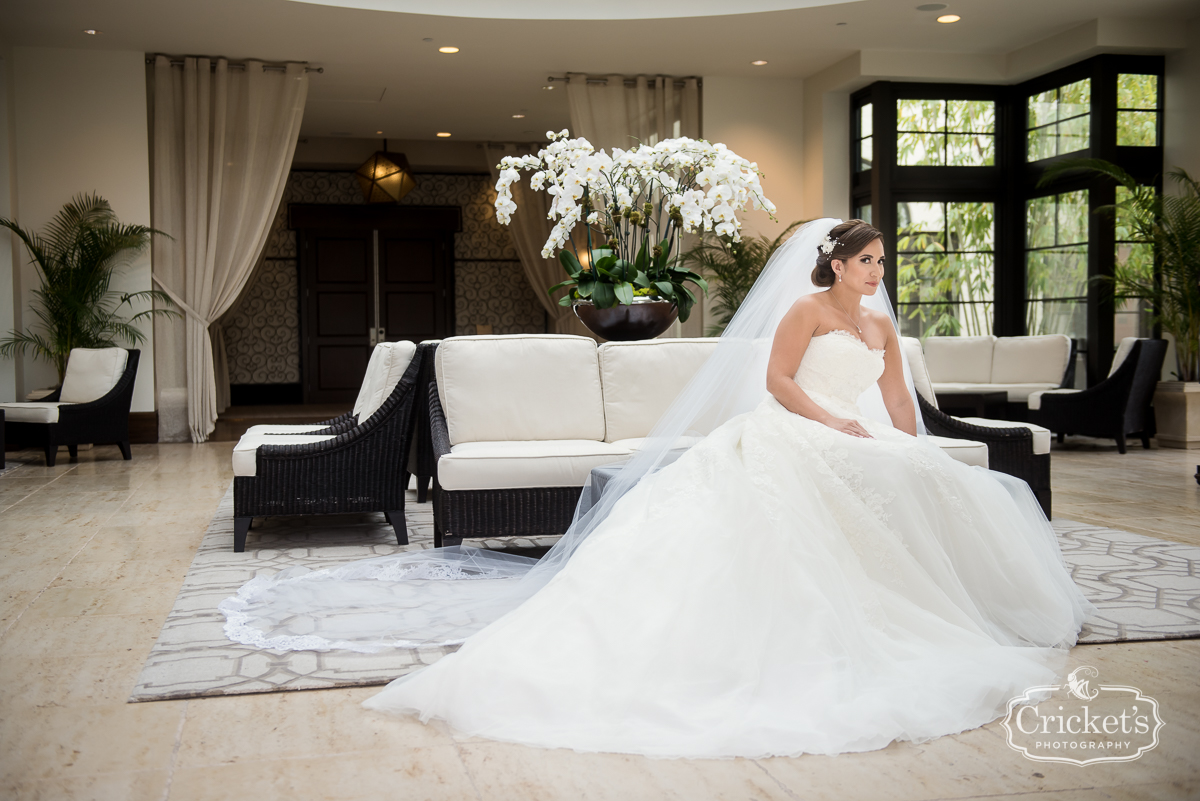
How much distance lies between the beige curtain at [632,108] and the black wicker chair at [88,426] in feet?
15.1

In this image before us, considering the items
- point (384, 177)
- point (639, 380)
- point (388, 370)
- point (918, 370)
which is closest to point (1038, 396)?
point (918, 370)

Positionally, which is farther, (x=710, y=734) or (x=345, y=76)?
(x=345, y=76)

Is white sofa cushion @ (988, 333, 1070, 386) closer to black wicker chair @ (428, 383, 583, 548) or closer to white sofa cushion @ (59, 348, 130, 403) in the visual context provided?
black wicker chair @ (428, 383, 583, 548)

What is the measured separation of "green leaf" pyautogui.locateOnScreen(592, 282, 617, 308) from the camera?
13.9 ft

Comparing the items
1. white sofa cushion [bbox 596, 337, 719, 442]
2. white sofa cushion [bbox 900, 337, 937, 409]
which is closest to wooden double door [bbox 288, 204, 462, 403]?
white sofa cushion [bbox 596, 337, 719, 442]

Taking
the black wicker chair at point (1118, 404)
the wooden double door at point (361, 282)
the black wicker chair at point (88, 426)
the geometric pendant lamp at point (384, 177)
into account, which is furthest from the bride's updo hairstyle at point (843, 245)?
the wooden double door at point (361, 282)

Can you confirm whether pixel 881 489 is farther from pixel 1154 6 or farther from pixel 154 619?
pixel 1154 6

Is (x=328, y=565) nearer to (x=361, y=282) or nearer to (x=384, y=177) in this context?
(x=384, y=177)

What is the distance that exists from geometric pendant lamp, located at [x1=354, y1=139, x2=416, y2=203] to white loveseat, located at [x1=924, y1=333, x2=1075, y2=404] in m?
5.73

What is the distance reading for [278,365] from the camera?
13039mm

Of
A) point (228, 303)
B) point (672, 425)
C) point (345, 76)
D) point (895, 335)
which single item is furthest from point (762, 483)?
point (345, 76)

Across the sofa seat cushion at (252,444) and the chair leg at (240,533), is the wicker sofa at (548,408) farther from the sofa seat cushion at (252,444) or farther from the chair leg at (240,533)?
the chair leg at (240,533)

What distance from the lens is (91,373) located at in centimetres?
762

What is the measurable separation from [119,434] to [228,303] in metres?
1.75
